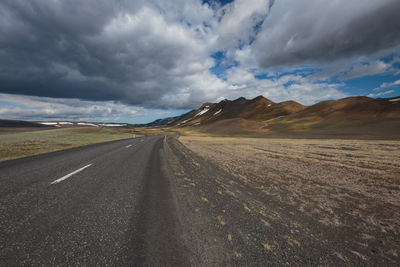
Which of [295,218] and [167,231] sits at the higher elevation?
[167,231]

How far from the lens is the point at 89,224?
3154mm

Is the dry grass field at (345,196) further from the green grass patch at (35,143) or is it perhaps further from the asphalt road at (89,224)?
the green grass patch at (35,143)

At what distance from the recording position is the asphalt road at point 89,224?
2.31 meters

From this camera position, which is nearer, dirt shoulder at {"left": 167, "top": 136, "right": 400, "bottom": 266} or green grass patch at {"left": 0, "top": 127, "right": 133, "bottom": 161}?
dirt shoulder at {"left": 167, "top": 136, "right": 400, "bottom": 266}

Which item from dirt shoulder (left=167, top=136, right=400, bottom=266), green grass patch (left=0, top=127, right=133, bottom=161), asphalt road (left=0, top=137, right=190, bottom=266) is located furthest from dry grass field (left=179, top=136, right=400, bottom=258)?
green grass patch (left=0, top=127, right=133, bottom=161)

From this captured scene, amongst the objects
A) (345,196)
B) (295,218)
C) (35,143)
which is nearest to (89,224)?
(295,218)

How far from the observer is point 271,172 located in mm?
8156

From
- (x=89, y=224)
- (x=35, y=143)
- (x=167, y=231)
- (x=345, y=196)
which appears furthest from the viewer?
(x=35, y=143)

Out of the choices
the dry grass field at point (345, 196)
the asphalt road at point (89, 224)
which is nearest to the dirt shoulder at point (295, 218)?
the dry grass field at point (345, 196)

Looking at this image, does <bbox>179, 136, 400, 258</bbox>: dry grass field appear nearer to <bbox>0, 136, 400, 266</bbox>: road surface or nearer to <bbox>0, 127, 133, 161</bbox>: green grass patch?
<bbox>0, 136, 400, 266</bbox>: road surface

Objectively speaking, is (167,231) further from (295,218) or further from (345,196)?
(345,196)

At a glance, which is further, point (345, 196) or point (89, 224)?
point (345, 196)

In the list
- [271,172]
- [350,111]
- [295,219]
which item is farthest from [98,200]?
[350,111]

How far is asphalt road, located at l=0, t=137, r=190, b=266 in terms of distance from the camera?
231cm
